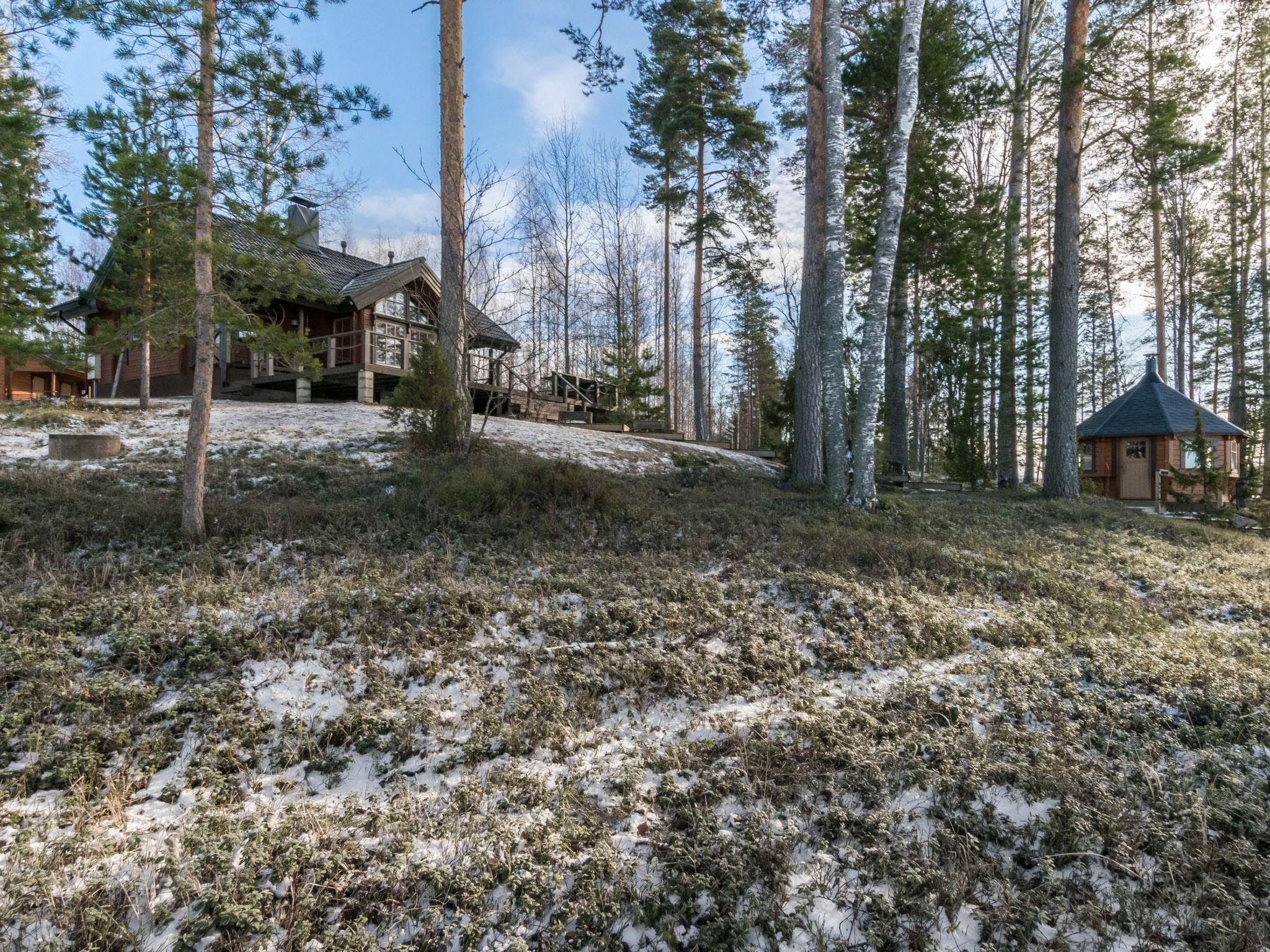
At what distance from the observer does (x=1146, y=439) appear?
1841 centimetres

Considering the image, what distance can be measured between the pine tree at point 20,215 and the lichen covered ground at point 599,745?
114 inches

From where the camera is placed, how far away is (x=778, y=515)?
7688 millimetres

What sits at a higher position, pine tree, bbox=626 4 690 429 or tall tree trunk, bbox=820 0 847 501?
pine tree, bbox=626 4 690 429

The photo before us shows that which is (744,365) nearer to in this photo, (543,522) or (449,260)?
(449,260)

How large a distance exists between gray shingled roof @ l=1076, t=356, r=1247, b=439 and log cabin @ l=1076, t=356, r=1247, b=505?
0.7 inches

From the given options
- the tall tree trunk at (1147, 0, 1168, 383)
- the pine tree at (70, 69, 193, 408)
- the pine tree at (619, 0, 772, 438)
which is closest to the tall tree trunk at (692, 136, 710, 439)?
the pine tree at (619, 0, 772, 438)

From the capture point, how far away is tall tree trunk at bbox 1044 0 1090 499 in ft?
37.9

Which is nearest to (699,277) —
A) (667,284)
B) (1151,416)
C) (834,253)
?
(667,284)

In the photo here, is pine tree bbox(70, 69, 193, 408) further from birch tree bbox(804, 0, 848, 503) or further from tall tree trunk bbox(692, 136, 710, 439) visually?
tall tree trunk bbox(692, 136, 710, 439)

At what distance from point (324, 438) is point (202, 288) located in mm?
5325

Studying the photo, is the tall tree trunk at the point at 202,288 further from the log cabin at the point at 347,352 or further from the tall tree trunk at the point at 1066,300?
the tall tree trunk at the point at 1066,300

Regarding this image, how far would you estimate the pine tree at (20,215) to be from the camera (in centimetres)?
575

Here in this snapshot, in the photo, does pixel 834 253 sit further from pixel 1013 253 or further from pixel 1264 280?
pixel 1264 280

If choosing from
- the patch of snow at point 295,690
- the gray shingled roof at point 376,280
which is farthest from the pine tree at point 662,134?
the patch of snow at point 295,690
